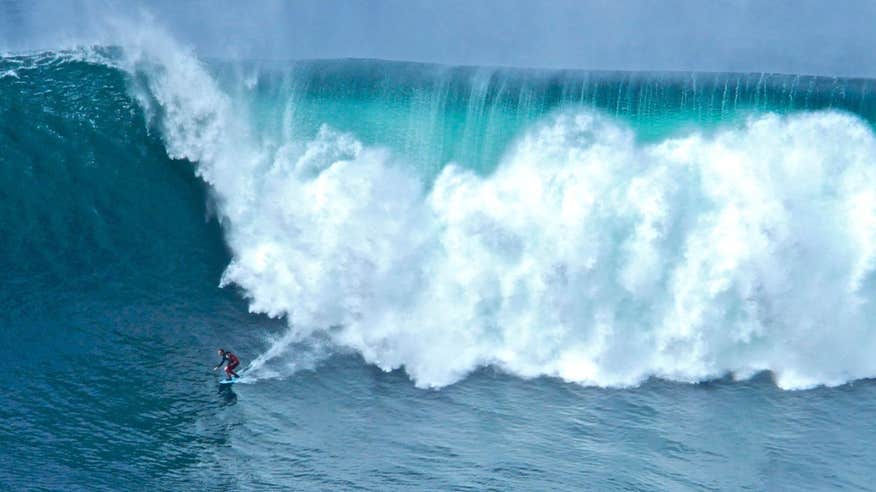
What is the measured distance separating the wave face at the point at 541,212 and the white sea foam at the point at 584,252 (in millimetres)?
42

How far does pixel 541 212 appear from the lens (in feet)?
69.7

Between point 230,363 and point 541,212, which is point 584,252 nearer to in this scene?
point 541,212

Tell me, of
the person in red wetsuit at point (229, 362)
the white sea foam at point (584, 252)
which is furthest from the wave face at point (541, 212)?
the person in red wetsuit at point (229, 362)

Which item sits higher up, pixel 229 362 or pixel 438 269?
pixel 438 269

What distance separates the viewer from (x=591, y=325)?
20062 mm

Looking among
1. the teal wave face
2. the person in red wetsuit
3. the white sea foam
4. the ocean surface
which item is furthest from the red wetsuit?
the teal wave face

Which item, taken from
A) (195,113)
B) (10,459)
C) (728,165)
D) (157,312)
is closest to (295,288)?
(157,312)

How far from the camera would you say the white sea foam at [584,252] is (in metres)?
19.9

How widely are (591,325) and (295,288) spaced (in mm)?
5973

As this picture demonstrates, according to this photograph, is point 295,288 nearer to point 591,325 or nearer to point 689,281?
point 591,325

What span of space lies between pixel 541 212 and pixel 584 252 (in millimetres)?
1296

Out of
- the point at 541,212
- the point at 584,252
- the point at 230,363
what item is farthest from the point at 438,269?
the point at 230,363

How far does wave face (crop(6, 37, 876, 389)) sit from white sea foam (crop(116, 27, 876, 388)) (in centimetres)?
4

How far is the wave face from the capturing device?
65.6 ft
